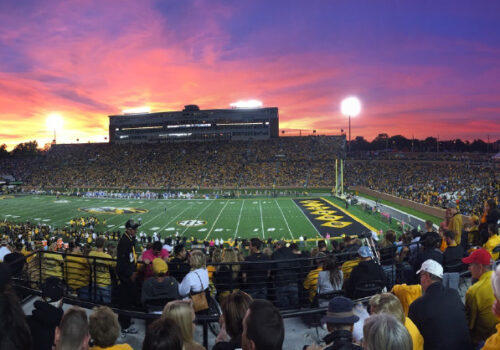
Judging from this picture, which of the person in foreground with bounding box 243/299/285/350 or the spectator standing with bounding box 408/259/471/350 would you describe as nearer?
the person in foreground with bounding box 243/299/285/350

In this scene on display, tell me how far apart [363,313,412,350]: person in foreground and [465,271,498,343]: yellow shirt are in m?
2.46

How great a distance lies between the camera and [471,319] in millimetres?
4133

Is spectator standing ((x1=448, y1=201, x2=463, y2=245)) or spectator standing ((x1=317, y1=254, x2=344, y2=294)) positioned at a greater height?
spectator standing ((x1=448, y1=201, x2=463, y2=245))

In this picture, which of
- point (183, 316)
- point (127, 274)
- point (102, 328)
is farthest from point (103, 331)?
point (127, 274)

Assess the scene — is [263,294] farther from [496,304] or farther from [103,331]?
[496,304]

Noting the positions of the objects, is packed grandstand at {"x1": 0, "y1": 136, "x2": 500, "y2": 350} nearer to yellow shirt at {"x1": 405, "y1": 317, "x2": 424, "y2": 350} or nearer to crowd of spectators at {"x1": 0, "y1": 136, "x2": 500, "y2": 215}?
yellow shirt at {"x1": 405, "y1": 317, "x2": 424, "y2": 350}

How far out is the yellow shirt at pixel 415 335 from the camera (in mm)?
3396

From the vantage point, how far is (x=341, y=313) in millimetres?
2893

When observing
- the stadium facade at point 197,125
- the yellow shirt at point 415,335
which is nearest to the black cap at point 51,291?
the yellow shirt at point 415,335

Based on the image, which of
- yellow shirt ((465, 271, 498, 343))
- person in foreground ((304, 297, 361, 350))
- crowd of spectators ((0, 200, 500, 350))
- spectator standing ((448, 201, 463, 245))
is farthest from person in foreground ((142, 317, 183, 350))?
spectator standing ((448, 201, 463, 245))

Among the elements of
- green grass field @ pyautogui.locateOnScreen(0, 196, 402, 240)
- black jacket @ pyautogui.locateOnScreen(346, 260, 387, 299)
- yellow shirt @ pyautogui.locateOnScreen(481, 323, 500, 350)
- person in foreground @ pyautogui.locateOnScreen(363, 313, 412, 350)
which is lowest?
green grass field @ pyautogui.locateOnScreen(0, 196, 402, 240)

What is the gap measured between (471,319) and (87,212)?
132 ft

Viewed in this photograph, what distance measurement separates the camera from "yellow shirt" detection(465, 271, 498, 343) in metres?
4.04

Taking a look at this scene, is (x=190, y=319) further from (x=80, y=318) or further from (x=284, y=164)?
(x=284, y=164)
